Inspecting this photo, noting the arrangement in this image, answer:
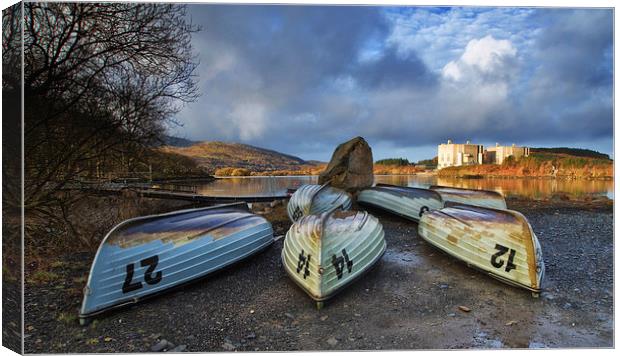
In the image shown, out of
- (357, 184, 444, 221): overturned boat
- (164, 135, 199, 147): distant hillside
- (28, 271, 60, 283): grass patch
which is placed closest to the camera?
(28, 271, 60, 283): grass patch

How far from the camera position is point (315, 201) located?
220 inches

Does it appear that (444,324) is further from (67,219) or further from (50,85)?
(50,85)

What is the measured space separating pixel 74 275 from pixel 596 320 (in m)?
5.03

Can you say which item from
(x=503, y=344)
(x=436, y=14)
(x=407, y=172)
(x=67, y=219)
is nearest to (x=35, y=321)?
(x=67, y=219)

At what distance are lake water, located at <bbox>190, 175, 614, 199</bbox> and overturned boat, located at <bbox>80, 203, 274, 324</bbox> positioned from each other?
9.54ft

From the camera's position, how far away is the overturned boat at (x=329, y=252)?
8.98 ft

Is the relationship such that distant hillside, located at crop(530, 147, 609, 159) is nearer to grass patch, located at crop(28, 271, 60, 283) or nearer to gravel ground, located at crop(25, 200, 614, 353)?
gravel ground, located at crop(25, 200, 614, 353)

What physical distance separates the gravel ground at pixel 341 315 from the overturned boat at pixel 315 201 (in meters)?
1.93

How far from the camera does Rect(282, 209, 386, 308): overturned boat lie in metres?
2.74

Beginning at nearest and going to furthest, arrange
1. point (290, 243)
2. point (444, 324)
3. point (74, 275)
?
point (444, 324) → point (74, 275) → point (290, 243)

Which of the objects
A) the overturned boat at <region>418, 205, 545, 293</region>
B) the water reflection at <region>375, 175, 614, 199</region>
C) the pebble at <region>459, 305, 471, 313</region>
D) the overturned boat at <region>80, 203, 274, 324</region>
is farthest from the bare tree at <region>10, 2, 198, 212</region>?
the water reflection at <region>375, 175, 614, 199</region>

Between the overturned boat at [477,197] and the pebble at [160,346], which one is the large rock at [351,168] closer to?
the overturned boat at [477,197]

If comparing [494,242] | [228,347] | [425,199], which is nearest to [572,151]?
[494,242]

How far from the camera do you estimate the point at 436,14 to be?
319 centimetres
